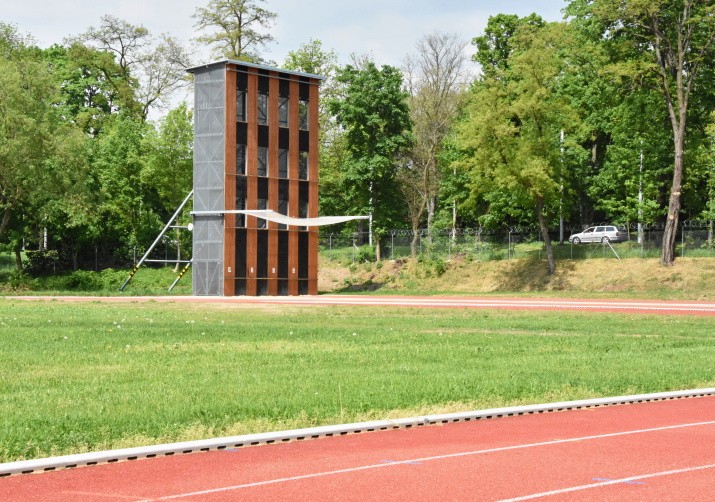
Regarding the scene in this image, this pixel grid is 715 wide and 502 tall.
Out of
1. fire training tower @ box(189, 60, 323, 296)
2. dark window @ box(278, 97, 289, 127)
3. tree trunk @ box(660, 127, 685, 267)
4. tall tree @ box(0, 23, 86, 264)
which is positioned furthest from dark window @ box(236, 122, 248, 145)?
tree trunk @ box(660, 127, 685, 267)

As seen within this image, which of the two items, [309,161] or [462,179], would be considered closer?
[309,161]

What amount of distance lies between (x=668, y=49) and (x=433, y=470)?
2007 inches

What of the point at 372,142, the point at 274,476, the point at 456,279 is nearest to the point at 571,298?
the point at 456,279

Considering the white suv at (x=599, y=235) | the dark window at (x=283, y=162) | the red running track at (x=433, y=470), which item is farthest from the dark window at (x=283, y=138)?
the red running track at (x=433, y=470)

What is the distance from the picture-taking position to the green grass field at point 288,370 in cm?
1195

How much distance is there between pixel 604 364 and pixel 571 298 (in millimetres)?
29360

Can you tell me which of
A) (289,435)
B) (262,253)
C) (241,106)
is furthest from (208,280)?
(289,435)

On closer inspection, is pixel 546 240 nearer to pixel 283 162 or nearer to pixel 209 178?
pixel 283 162

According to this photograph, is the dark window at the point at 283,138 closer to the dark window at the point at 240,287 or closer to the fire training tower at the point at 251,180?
the fire training tower at the point at 251,180

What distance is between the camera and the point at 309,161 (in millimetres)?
58812

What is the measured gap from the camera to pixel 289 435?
1115 centimetres

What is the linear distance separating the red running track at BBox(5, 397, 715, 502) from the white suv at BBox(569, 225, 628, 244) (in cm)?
5516

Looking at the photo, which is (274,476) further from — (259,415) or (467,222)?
(467,222)

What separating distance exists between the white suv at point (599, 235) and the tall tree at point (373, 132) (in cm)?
1403
